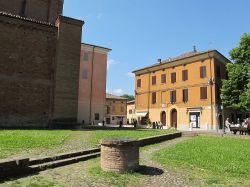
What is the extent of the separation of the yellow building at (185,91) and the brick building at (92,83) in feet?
24.0

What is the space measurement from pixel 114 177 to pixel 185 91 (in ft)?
105

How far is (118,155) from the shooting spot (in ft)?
23.3

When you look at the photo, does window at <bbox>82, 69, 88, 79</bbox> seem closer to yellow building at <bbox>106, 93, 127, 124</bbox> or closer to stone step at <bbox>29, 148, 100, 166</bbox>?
yellow building at <bbox>106, 93, 127, 124</bbox>

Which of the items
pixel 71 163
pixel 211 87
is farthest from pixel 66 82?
pixel 211 87

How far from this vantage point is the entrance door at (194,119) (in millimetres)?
35375

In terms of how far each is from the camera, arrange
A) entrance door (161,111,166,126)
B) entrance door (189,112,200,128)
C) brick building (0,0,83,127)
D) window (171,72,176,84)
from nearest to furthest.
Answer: brick building (0,0,83,127) → entrance door (189,112,200,128) → window (171,72,176,84) → entrance door (161,111,166,126)

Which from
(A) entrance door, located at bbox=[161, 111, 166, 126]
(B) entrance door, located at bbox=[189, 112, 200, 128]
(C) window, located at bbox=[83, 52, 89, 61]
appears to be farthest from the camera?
(A) entrance door, located at bbox=[161, 111, 166, 126]

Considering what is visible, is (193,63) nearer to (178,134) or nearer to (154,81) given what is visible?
(154,81)

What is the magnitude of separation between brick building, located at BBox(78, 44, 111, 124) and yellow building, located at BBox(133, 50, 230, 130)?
7322 millimetres

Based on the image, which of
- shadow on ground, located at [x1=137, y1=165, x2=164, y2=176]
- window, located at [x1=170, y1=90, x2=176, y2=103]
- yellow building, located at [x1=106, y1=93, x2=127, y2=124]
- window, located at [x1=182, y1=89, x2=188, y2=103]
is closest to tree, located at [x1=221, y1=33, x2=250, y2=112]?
window, located at [x1=182, y1=89, x2=188, y2=103]

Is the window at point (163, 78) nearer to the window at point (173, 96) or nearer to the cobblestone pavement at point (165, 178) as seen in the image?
the window at point (173, 96)

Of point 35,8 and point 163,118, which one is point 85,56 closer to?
point 163,118

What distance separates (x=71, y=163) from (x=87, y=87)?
31.0m

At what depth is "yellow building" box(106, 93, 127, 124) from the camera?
5978 centimetres
